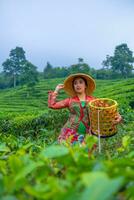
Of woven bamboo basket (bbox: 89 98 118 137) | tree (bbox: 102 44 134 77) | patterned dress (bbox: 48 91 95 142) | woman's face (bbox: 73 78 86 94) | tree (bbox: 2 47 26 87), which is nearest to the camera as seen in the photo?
woven bamboo basket (bbox: 89 98 118 137)

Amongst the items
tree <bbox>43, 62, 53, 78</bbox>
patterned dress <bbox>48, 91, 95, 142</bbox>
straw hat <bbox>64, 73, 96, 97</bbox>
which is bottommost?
tree <bbox>43, 62, 53, 78</bbox>

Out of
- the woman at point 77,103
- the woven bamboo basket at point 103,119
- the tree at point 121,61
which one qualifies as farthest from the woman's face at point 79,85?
the tree at point 121,61

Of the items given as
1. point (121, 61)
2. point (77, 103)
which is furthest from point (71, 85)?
point (121, 61)

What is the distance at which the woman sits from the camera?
17.1 ft

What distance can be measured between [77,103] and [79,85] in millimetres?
222

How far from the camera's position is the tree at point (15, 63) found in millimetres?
67625

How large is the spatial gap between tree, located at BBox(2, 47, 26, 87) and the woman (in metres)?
60.8

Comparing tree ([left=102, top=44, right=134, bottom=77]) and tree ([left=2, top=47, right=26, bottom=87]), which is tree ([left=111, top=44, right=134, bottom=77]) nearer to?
tree ([left=102, top=44, right=134, bottom=77])

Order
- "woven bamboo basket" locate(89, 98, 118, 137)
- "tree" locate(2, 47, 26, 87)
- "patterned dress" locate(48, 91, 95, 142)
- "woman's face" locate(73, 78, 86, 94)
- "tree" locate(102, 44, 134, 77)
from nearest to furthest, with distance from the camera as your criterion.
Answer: "woven bamboo basket" locate(89, 98, 118, 137), "patterned dress" locate(48, 91, 95, 142), "woman's face" locate(73, 78, 86, 94), "tree" locate(102, 44, 134, 77), "tree" locate(2, 47, 26, 87)

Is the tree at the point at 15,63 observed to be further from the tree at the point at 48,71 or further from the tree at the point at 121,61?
the tree at the point at 121,61

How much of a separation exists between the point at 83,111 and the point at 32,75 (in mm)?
43644

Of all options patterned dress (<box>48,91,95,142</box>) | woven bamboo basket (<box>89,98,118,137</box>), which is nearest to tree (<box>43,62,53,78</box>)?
patterned dress (<box>48,91,95,142</box>)

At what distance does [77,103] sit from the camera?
17.4 feet

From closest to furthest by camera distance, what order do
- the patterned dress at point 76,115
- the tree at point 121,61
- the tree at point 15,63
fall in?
the patterned dress at point 76,115 → the tree at point 121,61 → the tree at point 15,63
